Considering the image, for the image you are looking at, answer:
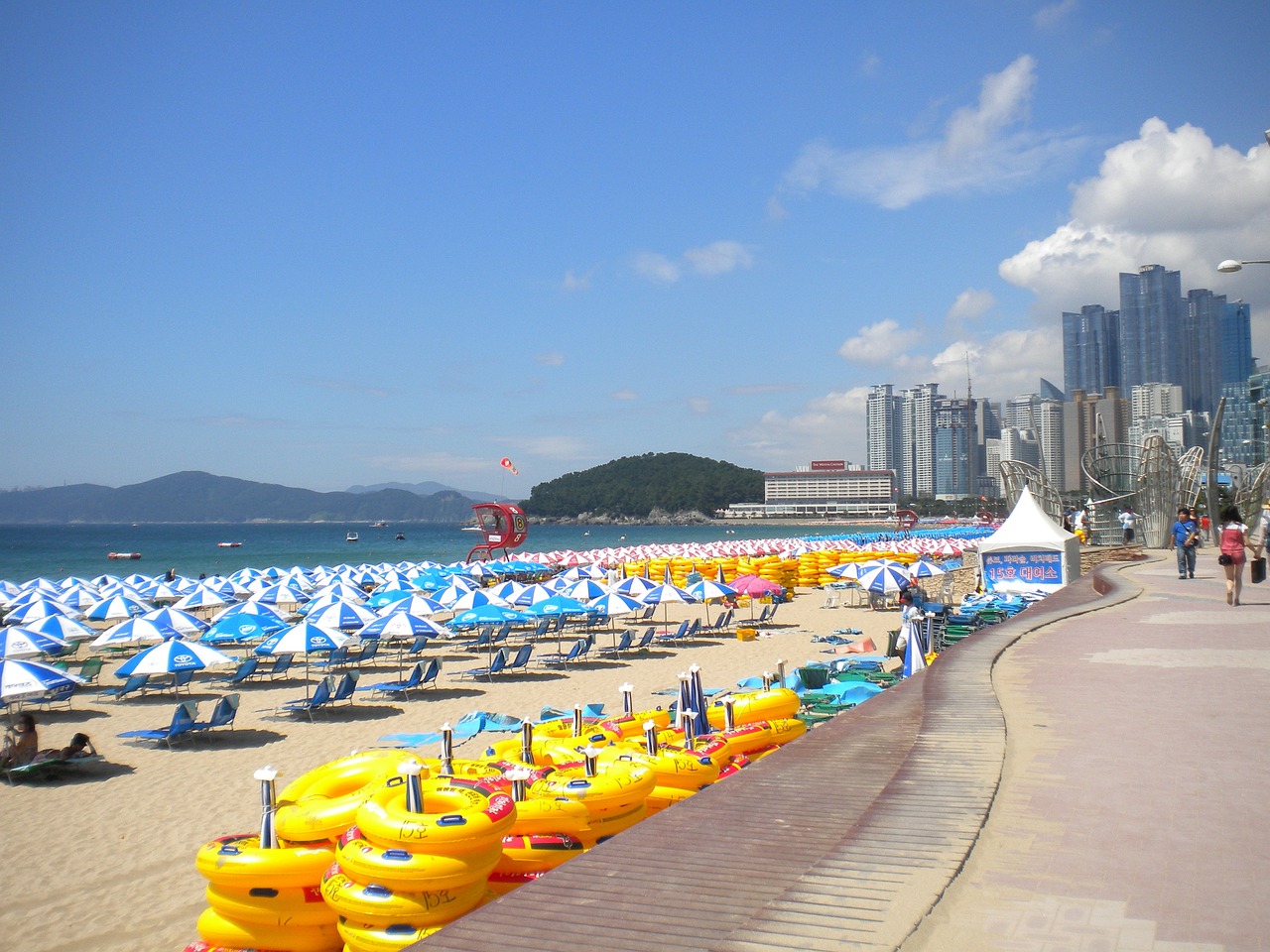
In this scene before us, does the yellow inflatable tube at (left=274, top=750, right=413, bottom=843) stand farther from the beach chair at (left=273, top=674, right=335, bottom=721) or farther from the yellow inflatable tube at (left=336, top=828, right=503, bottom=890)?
the beach chair at (left=273, top=674, right=335, bottom=721)

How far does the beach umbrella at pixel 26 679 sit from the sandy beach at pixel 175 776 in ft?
3.45

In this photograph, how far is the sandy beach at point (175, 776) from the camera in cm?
667

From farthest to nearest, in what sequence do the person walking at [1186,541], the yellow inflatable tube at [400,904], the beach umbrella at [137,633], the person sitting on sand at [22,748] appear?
the beach umbrella at [137,633]
the person walking at [1186,541]
the person sitting on sand at [22,748]
the yellow inflatable tube at [400,904]

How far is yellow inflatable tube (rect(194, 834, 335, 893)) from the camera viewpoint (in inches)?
187

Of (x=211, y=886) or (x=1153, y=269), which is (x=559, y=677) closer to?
(x=211, y=886)

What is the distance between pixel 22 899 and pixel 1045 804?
7399 mm

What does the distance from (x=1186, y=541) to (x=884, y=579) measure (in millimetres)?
8586

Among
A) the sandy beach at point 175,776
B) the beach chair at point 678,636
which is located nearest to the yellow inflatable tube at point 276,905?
the sandy beach at point 175,776

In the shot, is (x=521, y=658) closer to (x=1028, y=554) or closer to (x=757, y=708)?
(x=757, y=708)

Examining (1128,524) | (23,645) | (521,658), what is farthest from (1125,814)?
(1128,524)

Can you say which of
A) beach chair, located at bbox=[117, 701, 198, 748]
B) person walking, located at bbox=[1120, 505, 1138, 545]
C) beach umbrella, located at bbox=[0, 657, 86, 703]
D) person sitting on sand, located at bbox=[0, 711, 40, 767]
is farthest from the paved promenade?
person walking, located at bbox=[1120, 505, 1138, 545]

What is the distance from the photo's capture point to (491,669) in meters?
16.5

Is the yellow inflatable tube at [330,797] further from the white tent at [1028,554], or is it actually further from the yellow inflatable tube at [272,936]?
the white tent at [1028,554]

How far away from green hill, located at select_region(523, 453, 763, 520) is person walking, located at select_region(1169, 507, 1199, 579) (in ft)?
535
